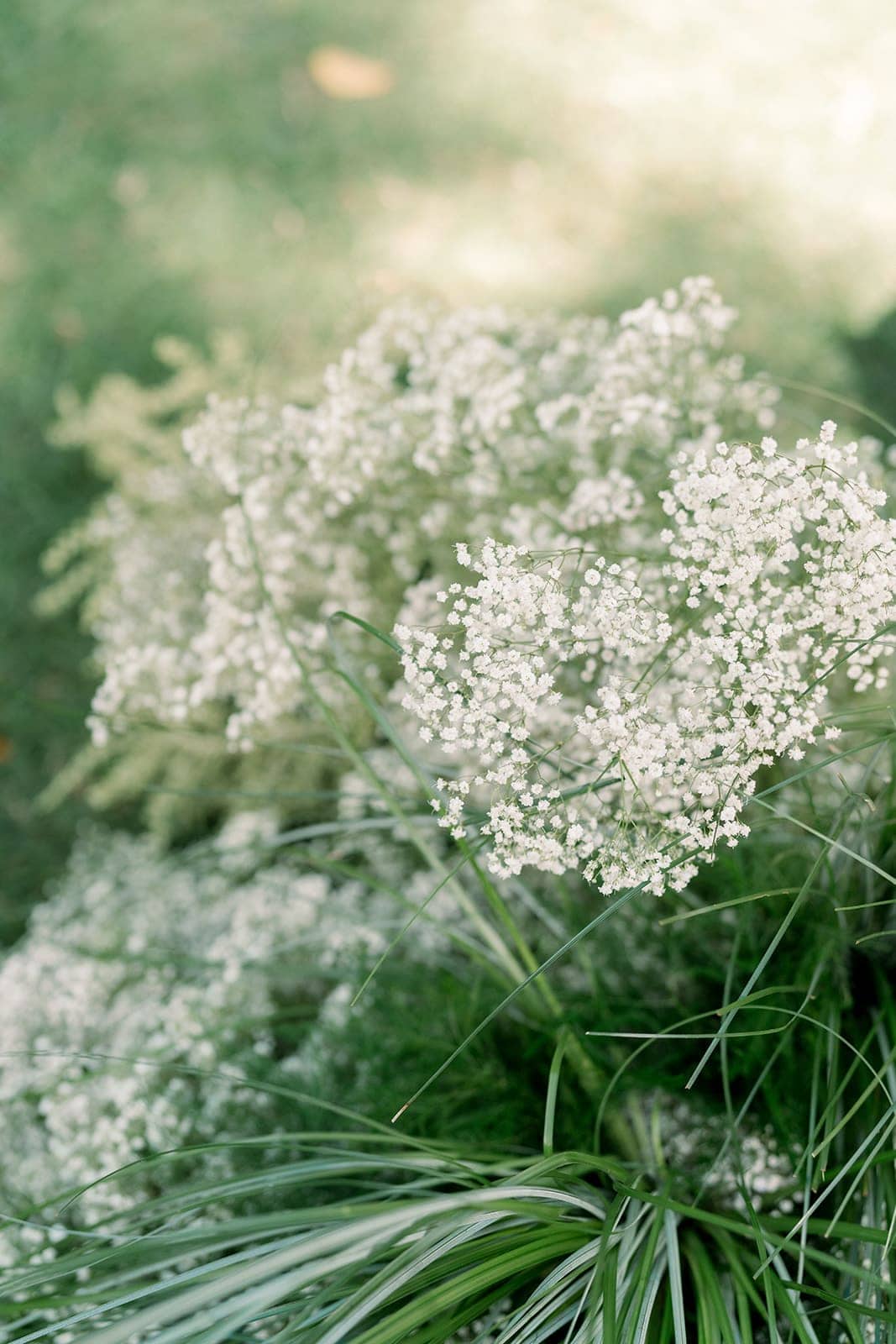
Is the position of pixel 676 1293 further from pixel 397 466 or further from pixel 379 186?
pixel 379 186

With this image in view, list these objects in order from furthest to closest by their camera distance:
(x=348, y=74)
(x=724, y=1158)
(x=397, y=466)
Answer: (x=348, y=74)
(x=397, y=466)
(x=724, y=1158)

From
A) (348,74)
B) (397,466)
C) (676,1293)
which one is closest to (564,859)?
(676,1293)

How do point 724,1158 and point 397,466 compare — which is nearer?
point 724,1158

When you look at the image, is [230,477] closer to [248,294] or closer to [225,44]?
[248,294]

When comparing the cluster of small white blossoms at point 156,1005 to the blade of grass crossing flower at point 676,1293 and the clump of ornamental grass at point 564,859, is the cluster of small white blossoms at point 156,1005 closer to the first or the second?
the clump of ornamental grass at point 564,859

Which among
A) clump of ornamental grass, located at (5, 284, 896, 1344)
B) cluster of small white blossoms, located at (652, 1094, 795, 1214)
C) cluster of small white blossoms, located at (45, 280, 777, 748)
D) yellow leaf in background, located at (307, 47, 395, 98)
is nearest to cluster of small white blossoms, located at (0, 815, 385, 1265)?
clump of ornamental grass, located at (5, 284, 896, 1344)

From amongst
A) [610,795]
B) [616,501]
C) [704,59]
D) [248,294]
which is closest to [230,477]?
[616,501]

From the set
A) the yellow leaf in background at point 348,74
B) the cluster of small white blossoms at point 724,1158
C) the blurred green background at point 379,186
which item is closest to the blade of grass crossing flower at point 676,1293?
the cluster of small white blossoms at point 724,1158
